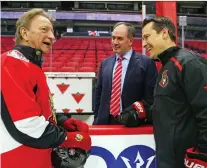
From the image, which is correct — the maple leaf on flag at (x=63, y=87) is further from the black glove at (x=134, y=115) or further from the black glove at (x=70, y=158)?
the black glove at (x=70, y=158)

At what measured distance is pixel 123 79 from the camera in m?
1.99

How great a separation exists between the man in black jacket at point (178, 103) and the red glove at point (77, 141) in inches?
13.1

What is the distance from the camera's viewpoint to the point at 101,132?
5.20 feet

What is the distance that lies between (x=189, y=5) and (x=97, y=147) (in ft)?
64.0

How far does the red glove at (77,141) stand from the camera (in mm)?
1259

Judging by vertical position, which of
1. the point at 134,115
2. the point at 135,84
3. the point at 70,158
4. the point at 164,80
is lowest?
the point at 70,158

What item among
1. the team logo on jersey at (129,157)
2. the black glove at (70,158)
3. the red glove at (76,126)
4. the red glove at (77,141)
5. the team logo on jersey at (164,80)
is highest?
the team logo on jersey at (164,80)

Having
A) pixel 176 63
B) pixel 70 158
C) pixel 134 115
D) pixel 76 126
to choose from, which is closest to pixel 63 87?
pixel 134 115

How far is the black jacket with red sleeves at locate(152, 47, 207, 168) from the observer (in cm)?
117

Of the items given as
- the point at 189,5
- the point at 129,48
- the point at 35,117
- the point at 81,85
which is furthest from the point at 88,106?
the point at 189,5

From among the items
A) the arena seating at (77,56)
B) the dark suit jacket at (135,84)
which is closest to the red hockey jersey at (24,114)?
the dark suit jacket at (135,84)

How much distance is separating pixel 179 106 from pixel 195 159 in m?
0.22

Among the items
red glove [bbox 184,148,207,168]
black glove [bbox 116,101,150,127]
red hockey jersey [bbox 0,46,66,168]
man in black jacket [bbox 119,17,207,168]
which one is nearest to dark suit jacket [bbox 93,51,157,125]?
black glove [bbox 116,101,150,127]

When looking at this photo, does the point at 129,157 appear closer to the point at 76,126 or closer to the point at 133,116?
the point at 133,116
